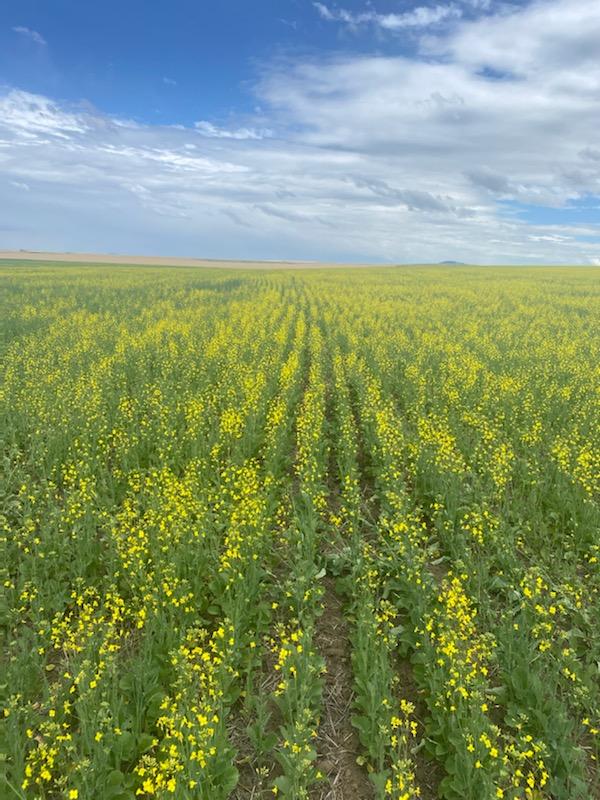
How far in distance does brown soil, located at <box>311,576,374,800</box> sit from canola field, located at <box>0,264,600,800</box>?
2 cm

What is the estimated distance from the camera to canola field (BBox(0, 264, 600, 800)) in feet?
12.1

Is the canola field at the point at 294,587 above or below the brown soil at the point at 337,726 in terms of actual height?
above

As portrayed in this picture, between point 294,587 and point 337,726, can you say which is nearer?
point 337,726

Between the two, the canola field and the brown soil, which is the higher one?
the canola field

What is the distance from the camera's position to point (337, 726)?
4.23 metres

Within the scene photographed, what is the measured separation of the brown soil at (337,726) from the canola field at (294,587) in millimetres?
20

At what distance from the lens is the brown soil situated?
3.75 m

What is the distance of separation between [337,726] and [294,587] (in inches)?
55.7

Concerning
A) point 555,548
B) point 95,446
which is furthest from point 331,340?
point 555,548

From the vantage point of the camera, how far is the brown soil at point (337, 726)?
3748mm

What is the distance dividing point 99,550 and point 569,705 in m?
5.27

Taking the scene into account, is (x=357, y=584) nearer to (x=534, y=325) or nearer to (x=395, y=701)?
(x=395, y=701)

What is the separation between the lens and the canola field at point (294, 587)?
12.1 feet

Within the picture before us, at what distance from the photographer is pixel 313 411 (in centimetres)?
983
